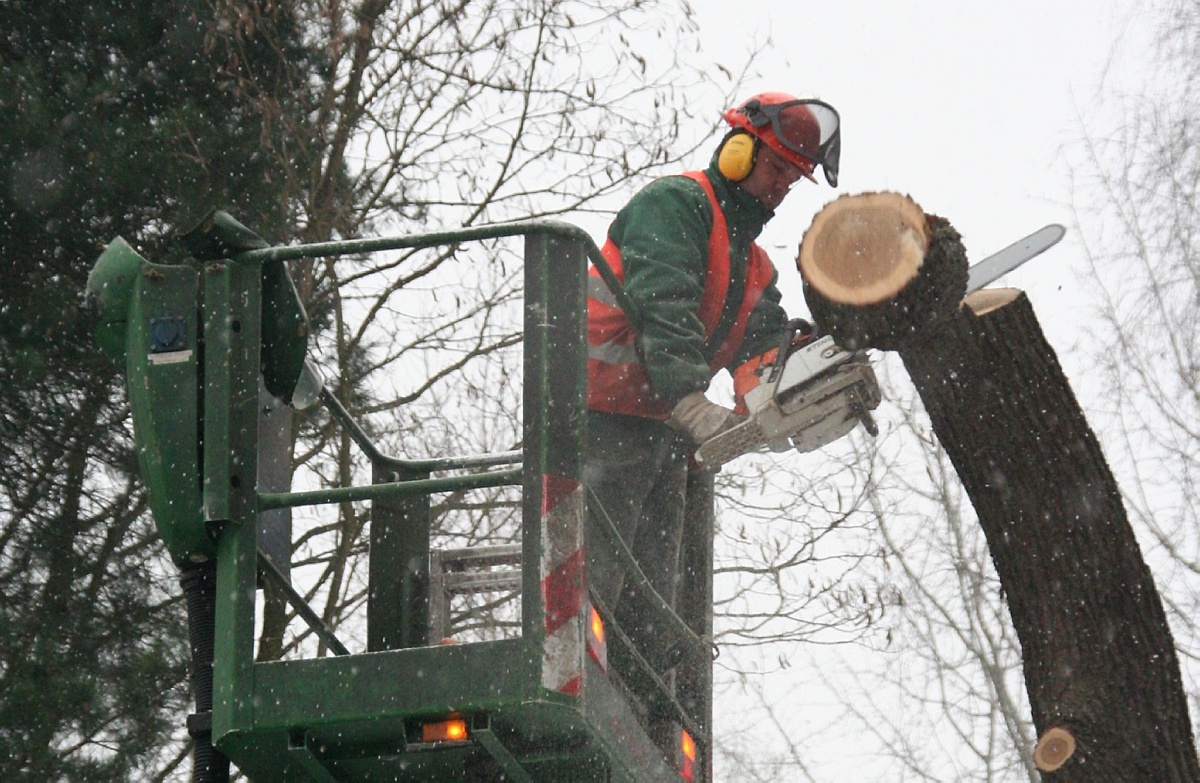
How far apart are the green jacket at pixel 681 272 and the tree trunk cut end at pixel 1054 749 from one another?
134 cm

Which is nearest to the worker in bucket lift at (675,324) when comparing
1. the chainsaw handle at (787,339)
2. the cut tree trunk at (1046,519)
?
the chainsaw handle at (787,339)

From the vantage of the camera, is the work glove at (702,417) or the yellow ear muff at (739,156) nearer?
the work glove at (702,417)

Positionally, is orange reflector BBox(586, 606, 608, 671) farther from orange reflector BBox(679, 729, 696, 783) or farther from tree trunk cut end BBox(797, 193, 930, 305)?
tree trunk cut end BBox(797, 193, 930, 305)

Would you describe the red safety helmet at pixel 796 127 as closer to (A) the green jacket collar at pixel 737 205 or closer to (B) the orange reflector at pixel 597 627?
(A) the green jacket collar at pixel 737 205

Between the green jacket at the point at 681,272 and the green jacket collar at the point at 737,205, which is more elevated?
the green jacket collar at the point at 737,205

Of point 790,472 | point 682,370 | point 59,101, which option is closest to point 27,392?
point 59,101

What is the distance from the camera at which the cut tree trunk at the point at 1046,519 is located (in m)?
3.82

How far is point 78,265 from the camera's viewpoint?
802 centimetres

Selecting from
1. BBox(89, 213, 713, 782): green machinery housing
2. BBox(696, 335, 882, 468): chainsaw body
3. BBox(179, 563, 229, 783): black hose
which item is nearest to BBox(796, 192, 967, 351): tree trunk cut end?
BBox(696, 335, 882, 468): chainsaw body

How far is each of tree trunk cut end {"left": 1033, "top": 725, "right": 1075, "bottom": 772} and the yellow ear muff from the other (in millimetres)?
1969

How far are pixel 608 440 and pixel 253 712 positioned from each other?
1589 mm

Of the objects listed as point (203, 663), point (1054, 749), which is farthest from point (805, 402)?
point (203, 663)

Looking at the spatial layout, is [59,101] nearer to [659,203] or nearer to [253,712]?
[659,203]

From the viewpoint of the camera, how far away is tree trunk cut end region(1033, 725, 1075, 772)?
3.85 m
